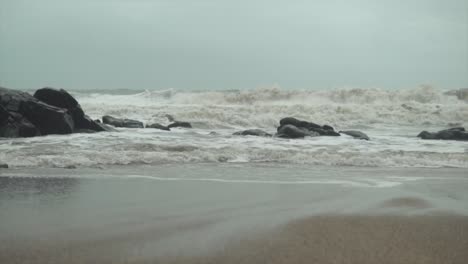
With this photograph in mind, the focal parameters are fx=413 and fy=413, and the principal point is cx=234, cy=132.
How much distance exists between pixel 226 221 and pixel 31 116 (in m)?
9.50

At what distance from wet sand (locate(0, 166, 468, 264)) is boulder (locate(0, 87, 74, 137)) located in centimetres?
567

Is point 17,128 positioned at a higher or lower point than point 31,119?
lower

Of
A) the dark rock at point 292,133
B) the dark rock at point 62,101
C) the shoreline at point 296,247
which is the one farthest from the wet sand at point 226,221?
the dark rock at point 62,101

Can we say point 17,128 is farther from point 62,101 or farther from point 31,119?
point 62,101

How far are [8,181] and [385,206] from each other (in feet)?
15.2

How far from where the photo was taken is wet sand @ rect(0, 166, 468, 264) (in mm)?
2928

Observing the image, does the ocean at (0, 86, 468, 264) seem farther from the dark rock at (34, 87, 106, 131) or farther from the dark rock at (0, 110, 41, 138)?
the dark rock at (34, 87, 106, 131)

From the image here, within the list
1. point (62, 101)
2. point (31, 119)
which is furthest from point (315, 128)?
point (31, 119)

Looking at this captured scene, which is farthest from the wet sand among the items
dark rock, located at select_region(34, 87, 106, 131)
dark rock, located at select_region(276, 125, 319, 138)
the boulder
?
dark rock, located at select_region(34, 87, 106, 131)

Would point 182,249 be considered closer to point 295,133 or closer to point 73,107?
point 295,133

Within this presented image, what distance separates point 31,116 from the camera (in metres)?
11.4

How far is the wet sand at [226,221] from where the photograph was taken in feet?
9.61

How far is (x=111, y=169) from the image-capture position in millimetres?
6613

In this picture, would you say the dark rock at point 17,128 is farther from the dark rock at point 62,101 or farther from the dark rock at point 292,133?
the dark rock at point 292,133
